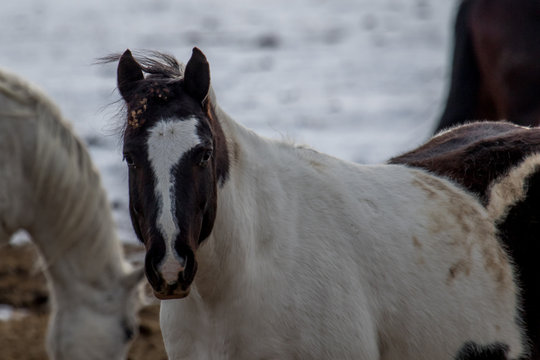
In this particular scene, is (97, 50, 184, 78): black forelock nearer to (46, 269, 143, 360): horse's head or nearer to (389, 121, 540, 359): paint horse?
(389, 121, 540, 359): paint horse

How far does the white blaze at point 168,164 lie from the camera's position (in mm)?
2197

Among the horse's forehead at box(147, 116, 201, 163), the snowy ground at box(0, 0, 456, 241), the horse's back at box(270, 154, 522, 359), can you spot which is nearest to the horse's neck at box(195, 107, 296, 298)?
the horse's back at box(270, 154, 522, 359)

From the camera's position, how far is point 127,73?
8.21ft

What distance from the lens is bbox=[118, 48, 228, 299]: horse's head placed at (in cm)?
221

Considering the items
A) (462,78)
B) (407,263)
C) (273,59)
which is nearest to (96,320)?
(407,263)

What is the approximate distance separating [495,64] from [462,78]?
23cm

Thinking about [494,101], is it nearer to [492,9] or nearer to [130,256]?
[492,9]

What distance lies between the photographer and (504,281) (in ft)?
9.13

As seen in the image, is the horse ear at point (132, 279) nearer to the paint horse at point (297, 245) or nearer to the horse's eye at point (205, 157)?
the paint horse at point (297, 245)

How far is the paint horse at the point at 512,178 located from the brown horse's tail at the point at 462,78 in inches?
90.5

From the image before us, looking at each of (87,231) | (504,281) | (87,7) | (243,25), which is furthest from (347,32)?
(504,281)

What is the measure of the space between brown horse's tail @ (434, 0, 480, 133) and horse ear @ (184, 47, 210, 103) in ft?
10.7

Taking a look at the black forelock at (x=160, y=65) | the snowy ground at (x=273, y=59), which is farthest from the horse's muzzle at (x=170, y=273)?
the snowy ground at (x=273, y=59)

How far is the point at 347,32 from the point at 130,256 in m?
7.75
